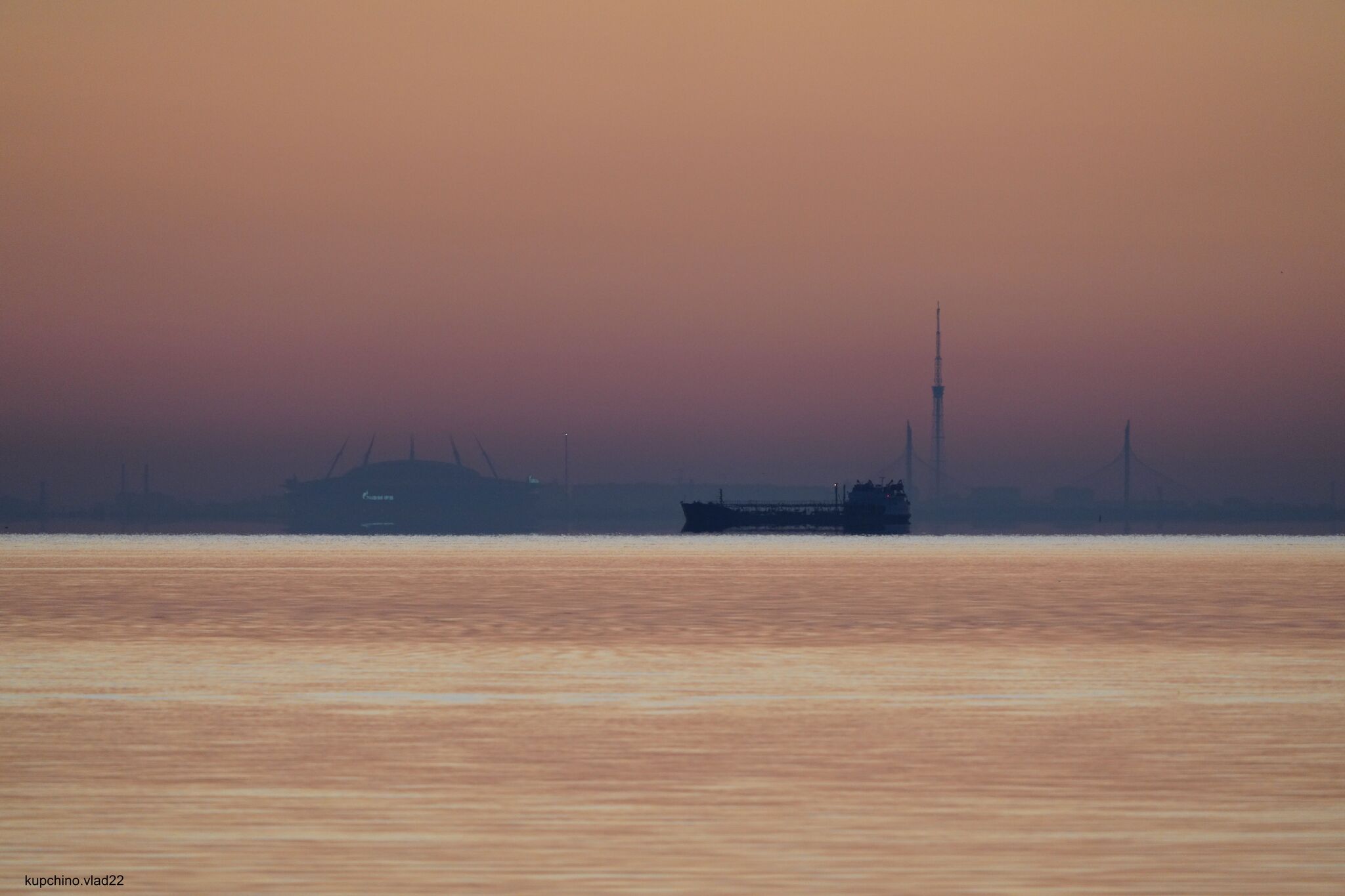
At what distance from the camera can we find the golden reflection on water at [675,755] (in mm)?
17719

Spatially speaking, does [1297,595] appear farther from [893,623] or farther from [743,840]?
[743,840]

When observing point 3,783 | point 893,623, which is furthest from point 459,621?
point 3,783

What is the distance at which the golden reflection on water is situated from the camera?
58.1ft

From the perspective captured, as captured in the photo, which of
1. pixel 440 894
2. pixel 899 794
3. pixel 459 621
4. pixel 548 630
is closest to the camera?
pixel 440 894

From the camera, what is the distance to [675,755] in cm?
2558

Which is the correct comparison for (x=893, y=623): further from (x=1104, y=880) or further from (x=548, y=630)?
(x=1104, y=880)

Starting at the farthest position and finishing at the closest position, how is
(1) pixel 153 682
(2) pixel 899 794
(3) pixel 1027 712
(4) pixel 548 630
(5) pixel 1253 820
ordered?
(4) pixel 548 630 < (1) pixel 153 682 < (3) pixel 1027 712 < (2) pixel 899 794 < (5) pixel 1253 820

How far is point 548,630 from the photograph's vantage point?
54.7m

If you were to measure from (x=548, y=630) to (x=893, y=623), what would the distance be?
1232cm

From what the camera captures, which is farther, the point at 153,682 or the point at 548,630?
the point at 548,630

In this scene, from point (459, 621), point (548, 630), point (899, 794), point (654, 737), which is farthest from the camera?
point (459, 621)

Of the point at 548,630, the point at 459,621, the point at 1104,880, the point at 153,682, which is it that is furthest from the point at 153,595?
the point at 1104,880

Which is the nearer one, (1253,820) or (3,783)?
(1253,820)

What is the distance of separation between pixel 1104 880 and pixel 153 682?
25062 millimetres
